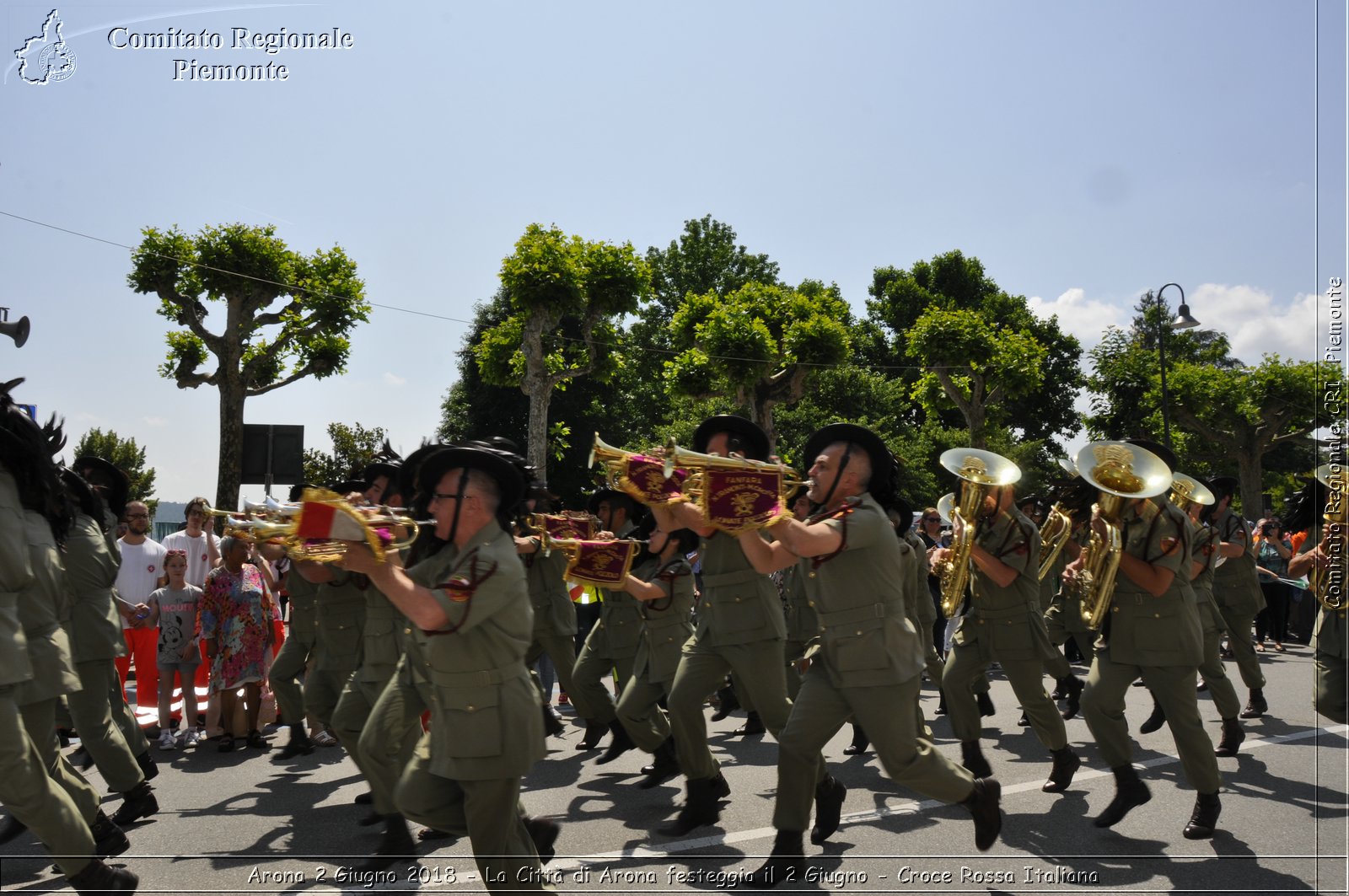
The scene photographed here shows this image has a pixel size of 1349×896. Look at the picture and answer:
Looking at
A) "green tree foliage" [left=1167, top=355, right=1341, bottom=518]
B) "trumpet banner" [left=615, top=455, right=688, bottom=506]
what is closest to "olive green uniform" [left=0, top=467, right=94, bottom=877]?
"trumpet banner" [left=615, top=455, right=688, bottom=506]

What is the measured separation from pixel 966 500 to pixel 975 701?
53.7 inches

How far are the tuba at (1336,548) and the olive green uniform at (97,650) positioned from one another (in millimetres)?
6704

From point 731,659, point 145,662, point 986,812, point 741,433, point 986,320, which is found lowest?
→ point 145,662

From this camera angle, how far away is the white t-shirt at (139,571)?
937 cm

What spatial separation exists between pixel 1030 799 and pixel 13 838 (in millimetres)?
5980

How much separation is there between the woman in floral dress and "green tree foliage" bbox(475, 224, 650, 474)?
14171 millimetres

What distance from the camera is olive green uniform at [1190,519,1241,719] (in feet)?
25.4

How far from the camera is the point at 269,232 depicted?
75.4 feet

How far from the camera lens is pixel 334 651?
6672 millimetres

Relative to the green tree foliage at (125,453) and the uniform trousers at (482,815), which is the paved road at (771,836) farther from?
the green tree foliage at (125,453)

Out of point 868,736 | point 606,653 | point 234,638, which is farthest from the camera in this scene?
point 234,638

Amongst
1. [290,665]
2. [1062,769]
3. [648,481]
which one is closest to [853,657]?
[648,481]

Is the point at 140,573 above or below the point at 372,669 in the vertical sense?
above

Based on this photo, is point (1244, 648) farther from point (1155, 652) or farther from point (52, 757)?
point (52, 757)
